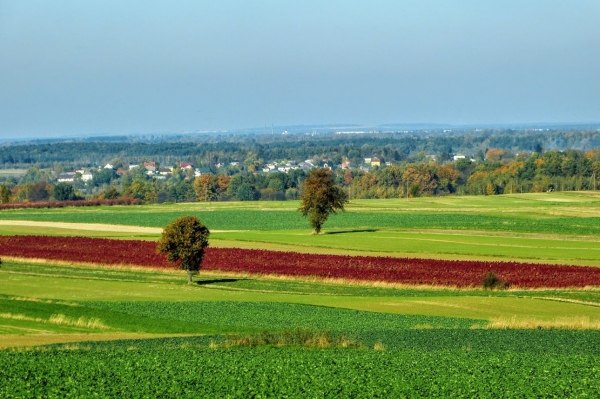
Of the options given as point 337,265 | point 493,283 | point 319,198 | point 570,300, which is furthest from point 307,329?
point 319,198

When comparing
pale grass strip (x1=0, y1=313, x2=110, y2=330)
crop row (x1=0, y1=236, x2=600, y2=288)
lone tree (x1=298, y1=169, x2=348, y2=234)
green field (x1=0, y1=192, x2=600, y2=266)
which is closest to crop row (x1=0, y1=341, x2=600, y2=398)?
pale grass strip (x1=0, y1=313, x2=110, y2=330)

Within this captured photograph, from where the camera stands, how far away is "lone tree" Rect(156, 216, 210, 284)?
47844 mm

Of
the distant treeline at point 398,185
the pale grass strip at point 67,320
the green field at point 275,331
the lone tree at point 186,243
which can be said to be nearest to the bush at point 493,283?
the green field at point 275,331

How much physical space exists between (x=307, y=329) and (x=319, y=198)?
48.2 metres

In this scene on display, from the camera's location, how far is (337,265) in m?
53.3

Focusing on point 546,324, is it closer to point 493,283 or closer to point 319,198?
point 493,283

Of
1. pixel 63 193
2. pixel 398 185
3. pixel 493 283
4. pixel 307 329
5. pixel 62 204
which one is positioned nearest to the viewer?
pixel 307 329

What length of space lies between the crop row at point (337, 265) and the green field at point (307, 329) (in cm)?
177

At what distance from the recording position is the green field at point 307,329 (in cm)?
1945

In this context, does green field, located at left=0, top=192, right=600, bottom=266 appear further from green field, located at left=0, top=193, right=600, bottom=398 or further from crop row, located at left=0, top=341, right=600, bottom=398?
crop row, located at left=0, top=341, right=600, bottom=398

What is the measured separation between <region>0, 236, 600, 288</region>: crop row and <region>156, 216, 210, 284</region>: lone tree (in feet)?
14.8

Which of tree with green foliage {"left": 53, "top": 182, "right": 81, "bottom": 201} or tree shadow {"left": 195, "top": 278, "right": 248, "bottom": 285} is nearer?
tree shadow {"left": 195, "top": 278, "right": 248, "bottom": 285}

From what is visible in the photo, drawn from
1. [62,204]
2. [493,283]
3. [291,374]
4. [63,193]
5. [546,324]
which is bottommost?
[63,193]

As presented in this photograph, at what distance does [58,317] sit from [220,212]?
71397 mm
